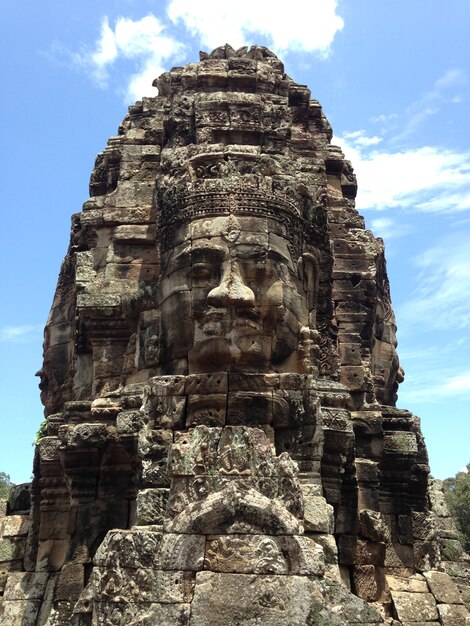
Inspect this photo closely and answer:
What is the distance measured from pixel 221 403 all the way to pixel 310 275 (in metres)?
2.32

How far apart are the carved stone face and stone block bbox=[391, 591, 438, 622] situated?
292 centimetres

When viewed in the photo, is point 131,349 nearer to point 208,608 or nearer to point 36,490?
point 36,490

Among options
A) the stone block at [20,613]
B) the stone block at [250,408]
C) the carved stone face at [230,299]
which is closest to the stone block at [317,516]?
the stone block at [250,408]

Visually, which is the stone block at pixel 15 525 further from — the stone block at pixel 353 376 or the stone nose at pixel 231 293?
the stone block at pixel 353 376

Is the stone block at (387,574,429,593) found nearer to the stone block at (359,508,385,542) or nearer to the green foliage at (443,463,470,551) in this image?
the stone block at (359,508,385,542)

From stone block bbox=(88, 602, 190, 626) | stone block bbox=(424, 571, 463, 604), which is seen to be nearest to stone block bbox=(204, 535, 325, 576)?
stone block bbox=(88, 602, 190, 626)

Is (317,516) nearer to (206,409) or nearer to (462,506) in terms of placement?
(206,409)

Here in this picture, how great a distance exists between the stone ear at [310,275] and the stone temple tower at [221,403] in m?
0.03

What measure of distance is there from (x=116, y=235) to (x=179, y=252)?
1579 millimetres

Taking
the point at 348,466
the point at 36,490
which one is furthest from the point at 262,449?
the point at 36,490

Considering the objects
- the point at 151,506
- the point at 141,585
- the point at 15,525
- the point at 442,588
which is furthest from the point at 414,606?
the point at 15,525

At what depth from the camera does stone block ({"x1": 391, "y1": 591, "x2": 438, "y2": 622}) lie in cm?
739

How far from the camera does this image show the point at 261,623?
4352mm

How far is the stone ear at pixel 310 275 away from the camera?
7837 millimetres
